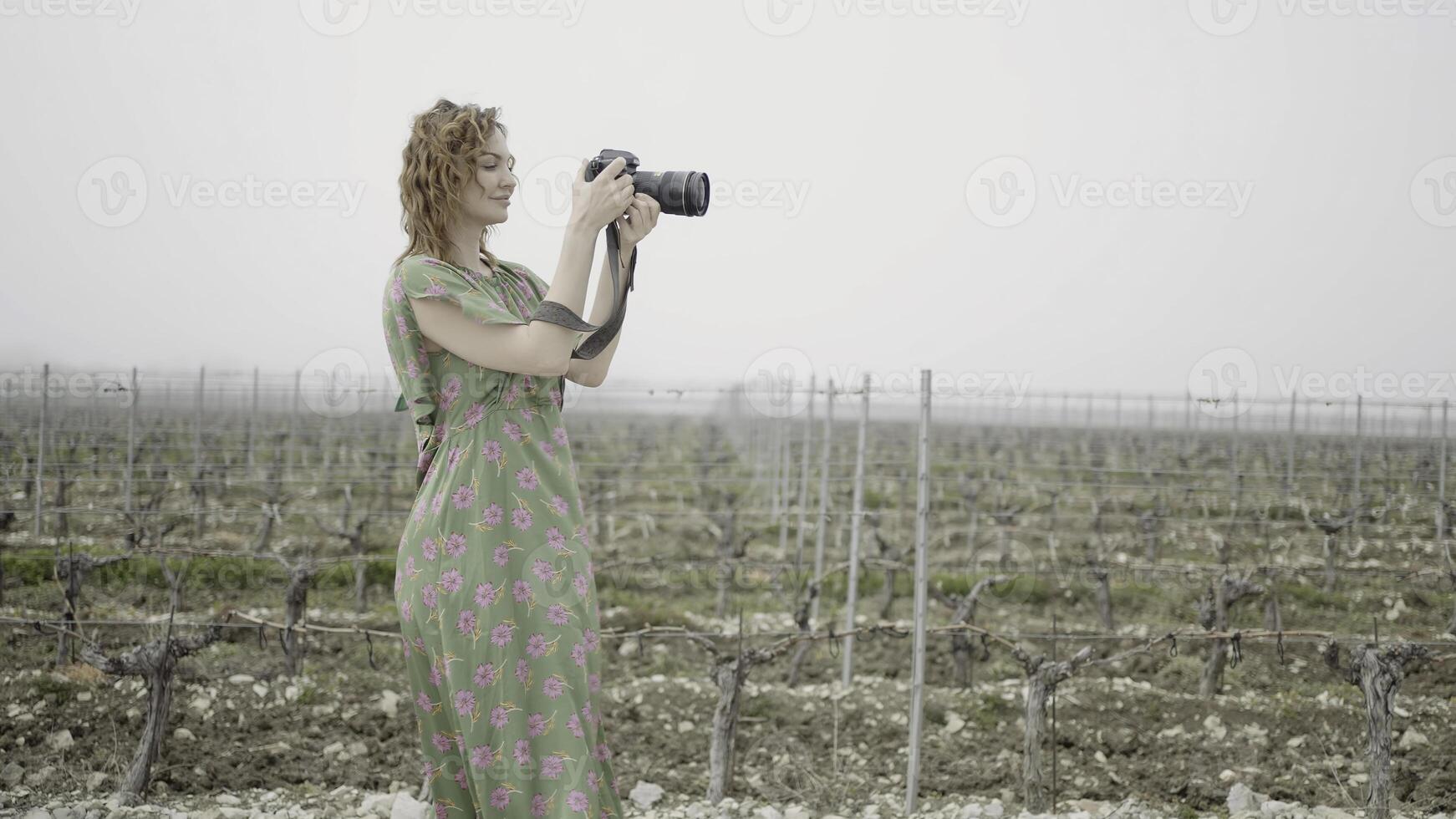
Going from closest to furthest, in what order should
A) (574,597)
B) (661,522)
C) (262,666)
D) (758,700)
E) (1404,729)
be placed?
1. (574,597)
2. (1404,729)
3. (758,700)
4. (262,666)
5. (661,522)

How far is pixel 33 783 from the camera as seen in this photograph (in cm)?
317

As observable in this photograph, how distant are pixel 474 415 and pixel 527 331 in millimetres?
219

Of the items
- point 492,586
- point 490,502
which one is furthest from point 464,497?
point 492,586

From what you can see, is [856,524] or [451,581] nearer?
[451,581]

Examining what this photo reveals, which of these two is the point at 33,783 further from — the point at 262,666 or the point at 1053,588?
the point at 1053,588

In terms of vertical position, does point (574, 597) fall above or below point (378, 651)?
above

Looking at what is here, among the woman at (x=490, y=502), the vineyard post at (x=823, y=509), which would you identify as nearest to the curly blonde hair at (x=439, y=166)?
the woman at (x=490, y=502)

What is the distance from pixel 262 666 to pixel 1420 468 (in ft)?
41.8

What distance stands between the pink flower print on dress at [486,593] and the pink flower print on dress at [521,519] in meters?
0.10

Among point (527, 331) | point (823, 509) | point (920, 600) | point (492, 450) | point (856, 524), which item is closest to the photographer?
point (527, 331)

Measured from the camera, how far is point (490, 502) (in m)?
1.56

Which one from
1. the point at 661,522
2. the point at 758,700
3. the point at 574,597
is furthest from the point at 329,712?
the point at 661,522

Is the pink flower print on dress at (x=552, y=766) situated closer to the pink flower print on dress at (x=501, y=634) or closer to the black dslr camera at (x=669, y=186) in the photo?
the pink flower print on dress at (x=501, y=634)

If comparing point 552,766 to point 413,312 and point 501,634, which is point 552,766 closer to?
point 501,634
